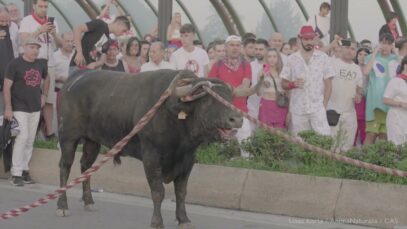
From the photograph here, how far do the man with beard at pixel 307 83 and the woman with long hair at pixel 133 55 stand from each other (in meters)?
2.30

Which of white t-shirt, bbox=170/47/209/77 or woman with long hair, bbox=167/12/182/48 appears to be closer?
white t-shirt, bbox=170/47/209/77

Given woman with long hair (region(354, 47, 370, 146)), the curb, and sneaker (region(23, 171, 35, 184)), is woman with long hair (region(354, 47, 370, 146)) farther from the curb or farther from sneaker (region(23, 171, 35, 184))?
sneaker (region(23, 171, 35, 184))

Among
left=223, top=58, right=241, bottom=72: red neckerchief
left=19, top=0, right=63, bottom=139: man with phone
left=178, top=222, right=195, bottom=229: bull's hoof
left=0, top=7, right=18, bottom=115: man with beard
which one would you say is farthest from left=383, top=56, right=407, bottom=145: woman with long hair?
left=0, top=7, right=18, bottom=115: man with beard

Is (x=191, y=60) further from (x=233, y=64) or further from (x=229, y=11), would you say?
(x=229, y=11)

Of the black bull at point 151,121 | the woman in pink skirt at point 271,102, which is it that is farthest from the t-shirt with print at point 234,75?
the black bull at point 151,121

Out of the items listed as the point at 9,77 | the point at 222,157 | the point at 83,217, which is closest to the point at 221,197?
the point at 222,157

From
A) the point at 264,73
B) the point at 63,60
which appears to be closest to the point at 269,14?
the point at 63,60

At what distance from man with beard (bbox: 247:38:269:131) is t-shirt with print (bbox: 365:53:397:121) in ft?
5.33

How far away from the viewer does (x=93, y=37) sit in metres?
13.6

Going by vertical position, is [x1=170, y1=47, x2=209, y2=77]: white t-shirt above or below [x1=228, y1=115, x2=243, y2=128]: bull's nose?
below

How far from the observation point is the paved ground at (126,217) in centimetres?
981

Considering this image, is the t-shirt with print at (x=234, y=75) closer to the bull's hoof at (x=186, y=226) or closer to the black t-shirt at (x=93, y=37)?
the black t-shirt at (x=93, y=37)

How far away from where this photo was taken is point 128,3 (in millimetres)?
24281

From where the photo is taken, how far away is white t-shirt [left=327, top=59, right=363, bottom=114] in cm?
1337
